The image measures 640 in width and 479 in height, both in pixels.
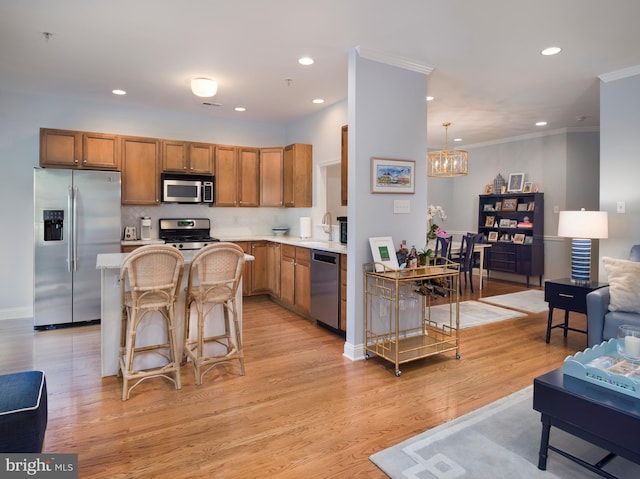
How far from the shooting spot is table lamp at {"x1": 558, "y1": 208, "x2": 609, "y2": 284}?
382 centimetres

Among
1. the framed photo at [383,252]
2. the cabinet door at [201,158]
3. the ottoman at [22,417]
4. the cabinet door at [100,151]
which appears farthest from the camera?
the cabinet door at [201,158]

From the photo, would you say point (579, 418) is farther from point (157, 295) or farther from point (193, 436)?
point (157, 295)

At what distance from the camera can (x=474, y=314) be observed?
5047 mm

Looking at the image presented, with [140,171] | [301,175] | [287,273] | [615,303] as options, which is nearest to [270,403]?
[287,273]

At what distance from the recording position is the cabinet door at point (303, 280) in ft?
15.2

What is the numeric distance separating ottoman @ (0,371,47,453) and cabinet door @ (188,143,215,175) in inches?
165

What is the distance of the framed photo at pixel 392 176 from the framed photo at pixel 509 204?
454 cm

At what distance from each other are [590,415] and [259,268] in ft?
14.9

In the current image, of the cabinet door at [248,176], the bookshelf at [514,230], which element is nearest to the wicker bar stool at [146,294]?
the cabinet door at [248,176]

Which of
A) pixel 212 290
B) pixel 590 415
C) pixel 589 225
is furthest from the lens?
pixel 589 225

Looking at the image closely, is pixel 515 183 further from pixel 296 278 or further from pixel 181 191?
pixel 181 191

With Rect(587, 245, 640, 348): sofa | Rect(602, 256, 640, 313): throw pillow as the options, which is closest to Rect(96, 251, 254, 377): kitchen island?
Rect(587, 245, 640, 348): sofa

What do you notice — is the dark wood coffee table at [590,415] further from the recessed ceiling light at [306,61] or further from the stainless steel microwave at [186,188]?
the stainless steel microwave at [186,188]

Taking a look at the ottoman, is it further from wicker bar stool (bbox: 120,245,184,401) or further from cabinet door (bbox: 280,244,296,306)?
cabinet door (bbox: 280,244,296,306)
